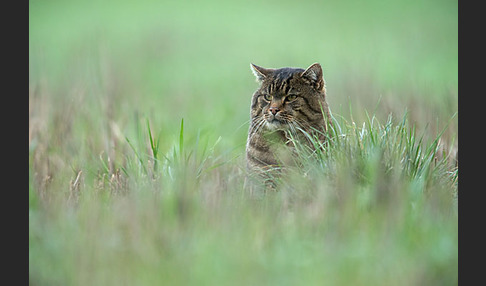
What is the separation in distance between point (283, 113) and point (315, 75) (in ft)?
1.27

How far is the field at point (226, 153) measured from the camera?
3139 millimetres

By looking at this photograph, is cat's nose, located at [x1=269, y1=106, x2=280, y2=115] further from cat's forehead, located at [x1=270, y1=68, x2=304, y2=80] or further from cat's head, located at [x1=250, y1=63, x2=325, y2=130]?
cat's forehead, located at [x1=270, y1=68, x2=304, y2=80]

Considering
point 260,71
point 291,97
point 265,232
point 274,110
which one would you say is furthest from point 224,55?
point 265,232

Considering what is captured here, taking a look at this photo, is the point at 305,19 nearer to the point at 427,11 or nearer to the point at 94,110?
the point at 427,11

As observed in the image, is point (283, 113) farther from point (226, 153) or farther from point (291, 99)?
point (226, 153)

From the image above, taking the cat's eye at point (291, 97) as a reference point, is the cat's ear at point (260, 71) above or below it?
above

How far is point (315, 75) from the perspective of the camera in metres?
4.82

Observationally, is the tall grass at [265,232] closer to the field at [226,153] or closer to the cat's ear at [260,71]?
the field at [226,153]

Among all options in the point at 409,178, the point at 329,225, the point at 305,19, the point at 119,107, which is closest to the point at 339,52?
the point at 305,19

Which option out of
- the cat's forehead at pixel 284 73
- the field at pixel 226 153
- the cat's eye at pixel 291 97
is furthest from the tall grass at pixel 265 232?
the cat's forehead at pixel 284 73

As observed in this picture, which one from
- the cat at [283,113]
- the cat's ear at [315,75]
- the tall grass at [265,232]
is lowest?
the tall grass at [265,232]

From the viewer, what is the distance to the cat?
15.7 feet

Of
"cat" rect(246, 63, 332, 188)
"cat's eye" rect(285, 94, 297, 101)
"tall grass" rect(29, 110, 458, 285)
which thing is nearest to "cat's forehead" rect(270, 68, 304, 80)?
"cat" rect(246, 63, 332, 188)

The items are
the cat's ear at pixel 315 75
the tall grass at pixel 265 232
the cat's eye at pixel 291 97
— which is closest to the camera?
the tall grass at pixel 265 232
